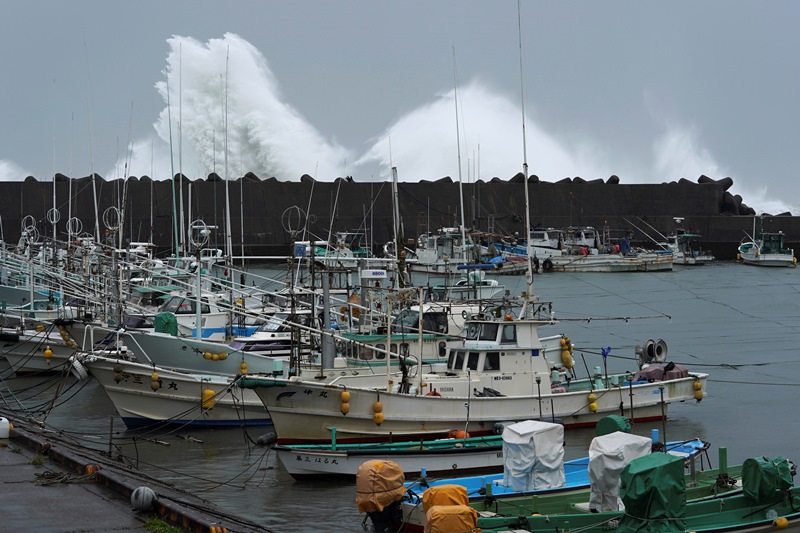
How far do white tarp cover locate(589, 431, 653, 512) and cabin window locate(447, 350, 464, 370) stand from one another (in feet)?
22.8

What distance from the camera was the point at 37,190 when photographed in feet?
228

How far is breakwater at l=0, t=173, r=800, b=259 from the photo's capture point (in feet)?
225

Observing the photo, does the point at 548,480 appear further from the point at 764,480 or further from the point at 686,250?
the point at 686,250

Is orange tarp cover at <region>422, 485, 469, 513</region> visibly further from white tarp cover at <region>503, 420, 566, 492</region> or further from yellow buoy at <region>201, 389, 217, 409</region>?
yellow buoy at <region>201, 389, 217, 409</region>

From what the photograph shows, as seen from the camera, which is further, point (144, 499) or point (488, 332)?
point (488, 332)

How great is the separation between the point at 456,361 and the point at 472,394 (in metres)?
0.79

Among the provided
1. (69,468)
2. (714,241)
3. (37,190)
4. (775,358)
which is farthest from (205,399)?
(714,241)

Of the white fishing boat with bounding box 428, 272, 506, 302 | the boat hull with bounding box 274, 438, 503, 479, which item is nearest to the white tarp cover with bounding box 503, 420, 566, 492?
the boat hull with bounding box 274, 438, 503, 479

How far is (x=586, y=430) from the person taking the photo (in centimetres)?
1917

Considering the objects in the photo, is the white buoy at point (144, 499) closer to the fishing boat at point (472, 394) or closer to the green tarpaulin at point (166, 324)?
the fishing boat at point (472, 394)

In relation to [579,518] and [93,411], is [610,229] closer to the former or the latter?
[93,411]

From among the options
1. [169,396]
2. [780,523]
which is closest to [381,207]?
[169,396]

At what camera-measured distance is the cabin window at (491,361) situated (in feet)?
60.7

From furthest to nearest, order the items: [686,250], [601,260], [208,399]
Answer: [686,250], [601,260], [208,399]
